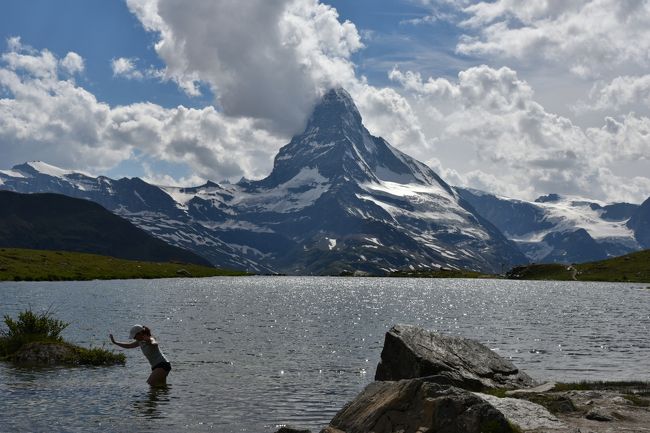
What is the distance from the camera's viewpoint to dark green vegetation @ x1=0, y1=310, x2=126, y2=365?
44.3 metres

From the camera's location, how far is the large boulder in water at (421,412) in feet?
59.7

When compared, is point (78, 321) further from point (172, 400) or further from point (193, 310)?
point (172, 400)

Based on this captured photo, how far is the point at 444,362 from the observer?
112ft

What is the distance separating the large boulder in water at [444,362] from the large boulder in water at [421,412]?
36.1 feet

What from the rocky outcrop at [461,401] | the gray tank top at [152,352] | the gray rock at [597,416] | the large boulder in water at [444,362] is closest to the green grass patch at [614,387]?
the rocky outcrop at [461,401]

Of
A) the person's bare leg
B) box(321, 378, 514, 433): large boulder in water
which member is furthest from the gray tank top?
box(321, 378, 514, 433): large boulder in water

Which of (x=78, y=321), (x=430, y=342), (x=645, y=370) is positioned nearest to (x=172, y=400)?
(x=430, y=342)

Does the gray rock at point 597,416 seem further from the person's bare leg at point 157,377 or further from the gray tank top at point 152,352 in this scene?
the gray tank top at point 152,352

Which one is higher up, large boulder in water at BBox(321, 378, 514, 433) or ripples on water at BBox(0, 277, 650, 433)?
large boulder in water at BBox(321, 378, 514, 433)

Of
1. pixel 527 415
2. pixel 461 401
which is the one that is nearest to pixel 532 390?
pixel 527 415

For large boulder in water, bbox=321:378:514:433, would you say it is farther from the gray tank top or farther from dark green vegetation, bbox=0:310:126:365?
dark green vegetation, bbox=0:310:126:365

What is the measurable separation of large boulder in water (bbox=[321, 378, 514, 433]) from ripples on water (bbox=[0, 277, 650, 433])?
755 centimetres

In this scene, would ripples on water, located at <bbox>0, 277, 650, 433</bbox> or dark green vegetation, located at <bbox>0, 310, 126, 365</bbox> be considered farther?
dark green vegetation, located at <bbox>0, 310, 126, 365</bbox>

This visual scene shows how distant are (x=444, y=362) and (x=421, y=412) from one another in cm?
1544
